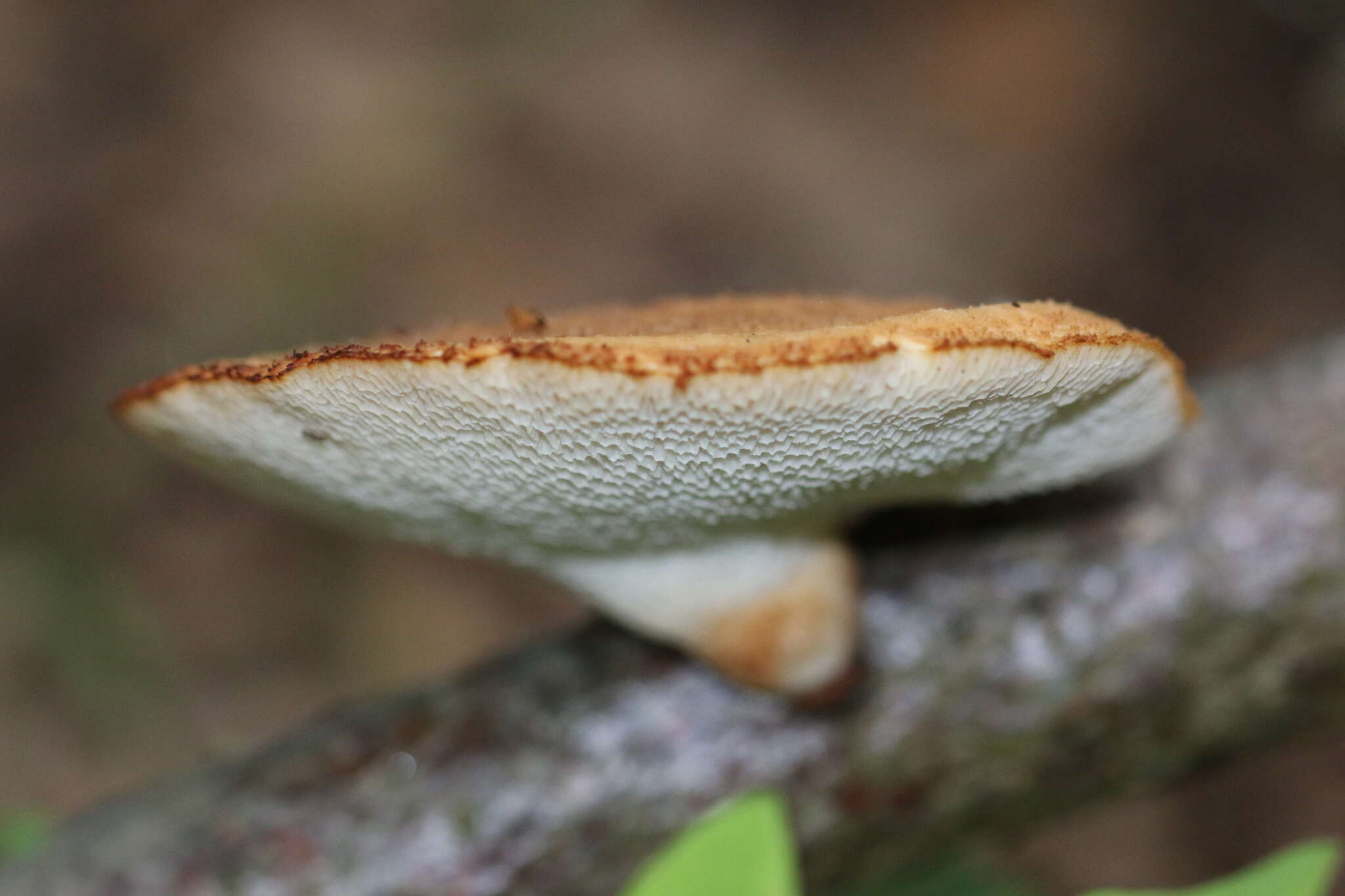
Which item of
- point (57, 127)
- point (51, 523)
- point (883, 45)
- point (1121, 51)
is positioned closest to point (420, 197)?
point (57, 127)

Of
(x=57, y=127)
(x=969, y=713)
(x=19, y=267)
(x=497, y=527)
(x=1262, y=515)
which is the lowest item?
(x=969, y=713)

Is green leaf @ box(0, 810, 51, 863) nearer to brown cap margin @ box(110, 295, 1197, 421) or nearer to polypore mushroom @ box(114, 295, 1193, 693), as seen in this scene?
polypore mushroom @ box(114, 295, 1193, 693)

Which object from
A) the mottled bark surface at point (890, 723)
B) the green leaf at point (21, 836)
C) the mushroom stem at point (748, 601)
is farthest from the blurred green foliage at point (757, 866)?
the green leaf at point (21, 836)

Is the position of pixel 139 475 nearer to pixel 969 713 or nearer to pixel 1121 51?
pixel 969 713

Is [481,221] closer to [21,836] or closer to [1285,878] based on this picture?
[21,836]

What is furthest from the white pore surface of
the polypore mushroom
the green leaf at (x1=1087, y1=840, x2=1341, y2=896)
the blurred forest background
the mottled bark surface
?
the blurred forest background

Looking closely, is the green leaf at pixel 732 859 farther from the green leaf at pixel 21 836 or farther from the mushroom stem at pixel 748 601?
the green leaf at pixel 21 836

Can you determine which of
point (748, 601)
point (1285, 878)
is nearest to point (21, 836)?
point (748, 601)
